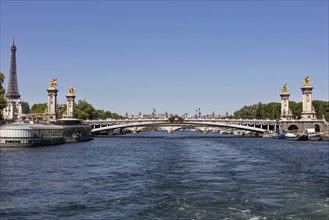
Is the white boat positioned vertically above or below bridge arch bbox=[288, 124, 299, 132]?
below

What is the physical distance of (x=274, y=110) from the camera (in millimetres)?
134875

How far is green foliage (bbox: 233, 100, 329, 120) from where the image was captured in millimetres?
125475

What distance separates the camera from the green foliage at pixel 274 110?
125 metres

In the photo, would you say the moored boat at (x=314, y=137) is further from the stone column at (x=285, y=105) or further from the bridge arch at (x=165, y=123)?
the stone column at (x=285, y=105)

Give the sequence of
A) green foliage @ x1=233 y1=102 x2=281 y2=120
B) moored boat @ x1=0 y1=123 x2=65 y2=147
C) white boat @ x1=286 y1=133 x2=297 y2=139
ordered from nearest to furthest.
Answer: moored boat @ x1=0 y1=123 x2=65 y2=147 < white boat @ x1=286 y1=133 x2=297 y2=139 < green foliage @ x1=233 y1=102 x2=281 y2=120

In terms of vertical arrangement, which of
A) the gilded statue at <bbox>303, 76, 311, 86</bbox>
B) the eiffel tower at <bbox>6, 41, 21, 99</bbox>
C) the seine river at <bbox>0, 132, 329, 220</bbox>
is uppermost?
the eiffel tower at <bbox>6, 41, 21, 99</bbox>

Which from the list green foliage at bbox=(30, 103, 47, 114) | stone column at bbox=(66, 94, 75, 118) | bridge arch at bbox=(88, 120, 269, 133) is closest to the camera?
bridge arch at bbox=(88, 120, 269, 133)

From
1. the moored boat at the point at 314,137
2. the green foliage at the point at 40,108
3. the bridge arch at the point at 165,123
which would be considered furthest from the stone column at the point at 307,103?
the green foliage at the point at 40,108

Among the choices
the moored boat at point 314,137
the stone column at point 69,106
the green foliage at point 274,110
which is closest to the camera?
the moored boat at point 314,137

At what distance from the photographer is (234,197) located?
2425 cm

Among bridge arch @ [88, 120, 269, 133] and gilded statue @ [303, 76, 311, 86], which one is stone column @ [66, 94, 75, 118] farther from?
gilded statue @ [303, 76, 311, 86]

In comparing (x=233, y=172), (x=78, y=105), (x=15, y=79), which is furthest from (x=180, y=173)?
(x=15, y=79)

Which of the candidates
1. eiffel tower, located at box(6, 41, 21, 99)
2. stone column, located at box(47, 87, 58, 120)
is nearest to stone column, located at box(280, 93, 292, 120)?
stone column, located at box(47, 87, 58, 120)

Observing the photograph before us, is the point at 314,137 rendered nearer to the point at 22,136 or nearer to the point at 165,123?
the point at 165,123
